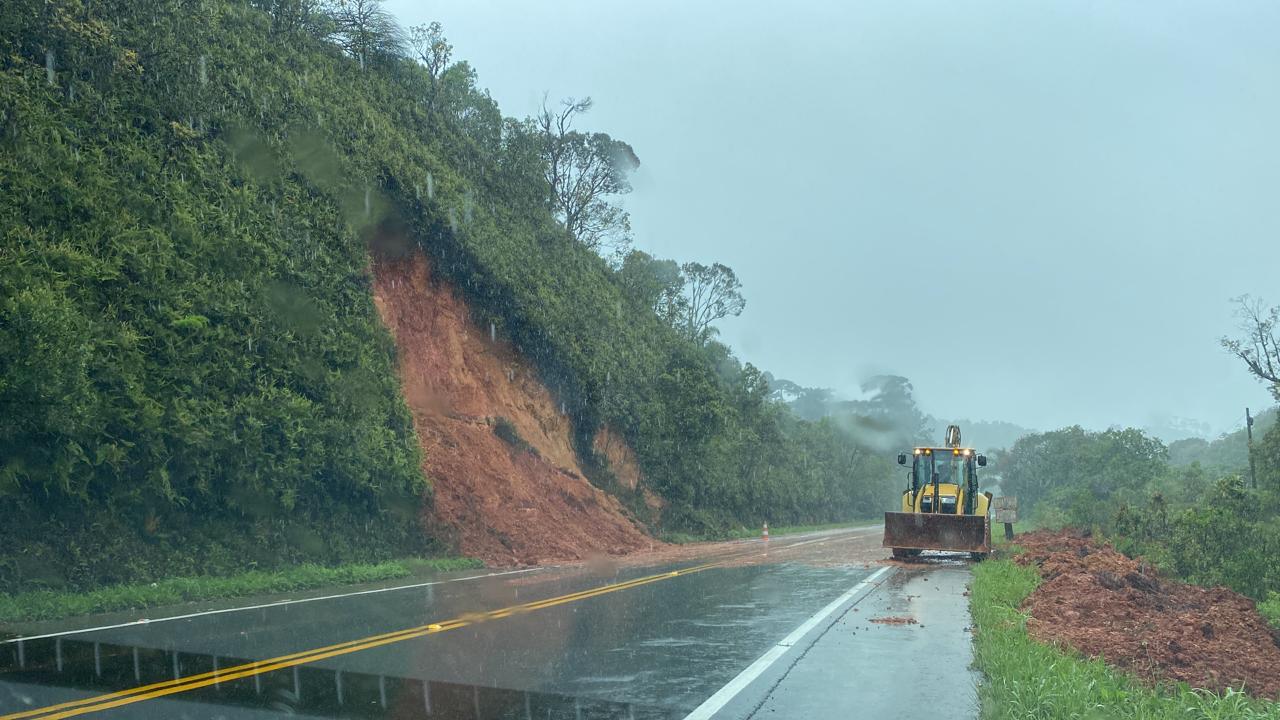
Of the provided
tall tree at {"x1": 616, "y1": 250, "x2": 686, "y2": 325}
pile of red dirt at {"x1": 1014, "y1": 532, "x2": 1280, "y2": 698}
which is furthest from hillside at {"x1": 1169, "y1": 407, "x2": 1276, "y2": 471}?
pile of red dirt at {"x1": 1014, "y1": 532, "x2": 1280, "y2": 698}

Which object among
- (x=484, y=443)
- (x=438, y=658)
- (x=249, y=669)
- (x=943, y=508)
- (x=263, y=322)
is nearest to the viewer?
(x=249, y=669)

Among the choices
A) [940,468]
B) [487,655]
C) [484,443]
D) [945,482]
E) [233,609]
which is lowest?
[233,609]

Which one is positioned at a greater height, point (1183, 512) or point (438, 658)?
point (1183, 512)

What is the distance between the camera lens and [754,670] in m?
9.30

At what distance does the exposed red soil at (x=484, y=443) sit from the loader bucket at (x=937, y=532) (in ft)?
29.6

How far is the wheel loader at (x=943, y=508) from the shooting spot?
2397 cm

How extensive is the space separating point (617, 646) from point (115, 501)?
10728mm

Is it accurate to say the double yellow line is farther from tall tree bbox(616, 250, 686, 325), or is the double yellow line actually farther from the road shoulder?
tall tree bbox(616, 250, 686, 325)

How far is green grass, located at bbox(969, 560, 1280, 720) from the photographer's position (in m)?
7.18

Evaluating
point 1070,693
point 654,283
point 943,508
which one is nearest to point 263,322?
point 943,508

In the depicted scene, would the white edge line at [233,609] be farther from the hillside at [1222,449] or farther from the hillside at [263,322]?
the hillside at [1222,449]

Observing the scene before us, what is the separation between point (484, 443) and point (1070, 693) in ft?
80.4

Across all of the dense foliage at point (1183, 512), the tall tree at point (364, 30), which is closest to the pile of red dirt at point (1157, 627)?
the dense foliage at point (1183, 512)

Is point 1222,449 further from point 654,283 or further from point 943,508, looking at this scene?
point 943,508
